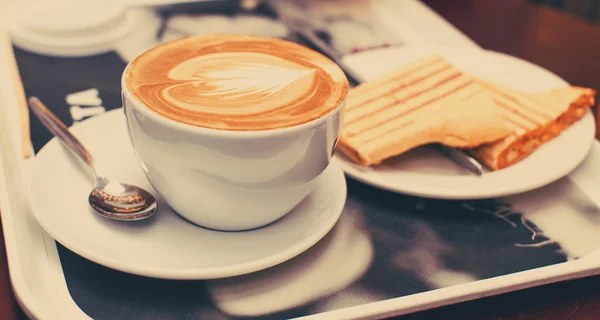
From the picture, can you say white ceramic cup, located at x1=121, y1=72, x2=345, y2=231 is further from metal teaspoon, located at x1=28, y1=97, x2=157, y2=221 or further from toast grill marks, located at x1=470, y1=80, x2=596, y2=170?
toast grill marks, located at x1=470, y1=80, x2=596, y2=170

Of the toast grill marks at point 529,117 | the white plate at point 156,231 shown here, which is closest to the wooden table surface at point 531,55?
the white plate at point 156,231

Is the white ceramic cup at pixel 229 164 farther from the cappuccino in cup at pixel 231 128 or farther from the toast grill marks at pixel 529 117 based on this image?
the toast grill marks at pixel 529 117

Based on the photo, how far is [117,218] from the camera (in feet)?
1.90

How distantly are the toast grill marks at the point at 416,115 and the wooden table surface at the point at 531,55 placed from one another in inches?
8.2

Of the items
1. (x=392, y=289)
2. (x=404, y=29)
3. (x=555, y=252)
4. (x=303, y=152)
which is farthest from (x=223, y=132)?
(x=404, y=29)

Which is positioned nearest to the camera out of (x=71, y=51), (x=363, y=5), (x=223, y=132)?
(x=223, y=132)

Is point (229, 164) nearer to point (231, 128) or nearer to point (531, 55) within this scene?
point (231, 128)

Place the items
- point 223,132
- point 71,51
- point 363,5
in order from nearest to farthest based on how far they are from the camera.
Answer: point 223,132 → point 71,51 → point 363,5

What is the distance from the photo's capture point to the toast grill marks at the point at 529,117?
2.41 feet

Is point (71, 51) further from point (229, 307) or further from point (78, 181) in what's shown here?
point (229, 307)

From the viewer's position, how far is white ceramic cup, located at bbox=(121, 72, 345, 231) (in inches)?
19.5

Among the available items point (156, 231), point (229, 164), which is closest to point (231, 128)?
point (229, 164)

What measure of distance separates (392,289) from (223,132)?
0.23 meters

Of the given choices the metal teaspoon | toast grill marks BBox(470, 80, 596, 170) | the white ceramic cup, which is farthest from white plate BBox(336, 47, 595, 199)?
the metal teaspoon
